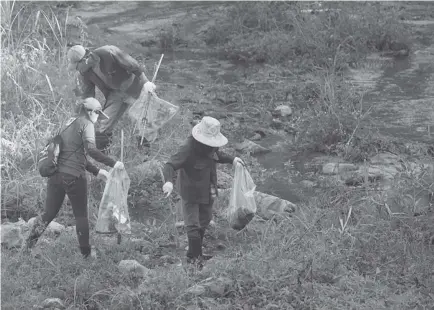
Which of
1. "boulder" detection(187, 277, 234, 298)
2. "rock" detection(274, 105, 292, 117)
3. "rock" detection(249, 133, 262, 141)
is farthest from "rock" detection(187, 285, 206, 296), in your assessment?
"rock" detection(274, 105, 292, 117)

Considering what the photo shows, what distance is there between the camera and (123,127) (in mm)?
7871

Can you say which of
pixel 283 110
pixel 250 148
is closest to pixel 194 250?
pixel 250 148

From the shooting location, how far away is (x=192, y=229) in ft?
18.6

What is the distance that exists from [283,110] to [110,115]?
296 centimetres

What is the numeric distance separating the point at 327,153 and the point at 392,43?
443 cm

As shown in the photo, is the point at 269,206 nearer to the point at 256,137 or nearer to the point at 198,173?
the point at 198,173

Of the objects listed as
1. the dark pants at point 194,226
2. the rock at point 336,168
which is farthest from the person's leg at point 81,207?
the rock at point 336,168

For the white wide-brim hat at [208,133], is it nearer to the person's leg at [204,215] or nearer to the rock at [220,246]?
the person's leg at [204,215]

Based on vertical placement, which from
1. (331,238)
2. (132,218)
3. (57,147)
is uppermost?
(57,147)

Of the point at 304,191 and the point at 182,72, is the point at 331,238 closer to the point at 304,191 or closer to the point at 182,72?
the point at 304,191

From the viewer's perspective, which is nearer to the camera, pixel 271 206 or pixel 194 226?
pixel 194 226

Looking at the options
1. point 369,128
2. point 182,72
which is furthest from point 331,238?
point 182,72

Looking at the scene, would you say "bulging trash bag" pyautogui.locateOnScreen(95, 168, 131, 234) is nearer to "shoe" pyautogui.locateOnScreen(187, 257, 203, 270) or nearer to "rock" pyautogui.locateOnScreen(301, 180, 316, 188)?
"shoe" pyautogui.locateOnScreen(187, 257, 203, 270)

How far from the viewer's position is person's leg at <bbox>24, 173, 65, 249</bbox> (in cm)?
558
